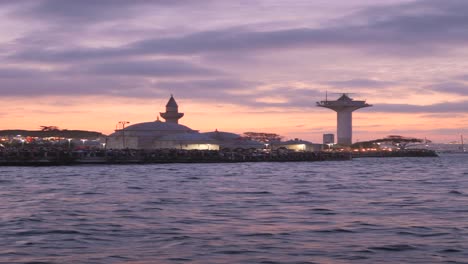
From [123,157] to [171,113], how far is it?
84.6 metres

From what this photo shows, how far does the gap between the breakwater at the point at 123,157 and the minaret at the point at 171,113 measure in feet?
191

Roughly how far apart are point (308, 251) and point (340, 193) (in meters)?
20.5

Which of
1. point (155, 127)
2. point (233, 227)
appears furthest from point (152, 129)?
point (233, 227)

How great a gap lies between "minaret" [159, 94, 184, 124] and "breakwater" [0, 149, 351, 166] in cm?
5811

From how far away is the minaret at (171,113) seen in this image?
18950 centimetres

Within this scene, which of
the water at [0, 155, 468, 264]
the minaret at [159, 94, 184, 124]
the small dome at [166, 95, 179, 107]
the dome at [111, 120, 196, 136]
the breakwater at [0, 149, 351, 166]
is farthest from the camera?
the small dome at [166, 95, 179, 107]

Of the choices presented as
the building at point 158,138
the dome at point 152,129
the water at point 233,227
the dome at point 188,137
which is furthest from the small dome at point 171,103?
the water at point 233,227

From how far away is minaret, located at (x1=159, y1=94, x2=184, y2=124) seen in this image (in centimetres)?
18950

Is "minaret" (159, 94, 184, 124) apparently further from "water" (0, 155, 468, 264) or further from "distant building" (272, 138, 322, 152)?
"water" (0, 155, 468, 264)

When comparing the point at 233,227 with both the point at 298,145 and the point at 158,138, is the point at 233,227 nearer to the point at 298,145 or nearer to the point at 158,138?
the point at 158,138

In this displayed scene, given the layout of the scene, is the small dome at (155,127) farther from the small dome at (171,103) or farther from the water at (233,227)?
the water at (233,227)

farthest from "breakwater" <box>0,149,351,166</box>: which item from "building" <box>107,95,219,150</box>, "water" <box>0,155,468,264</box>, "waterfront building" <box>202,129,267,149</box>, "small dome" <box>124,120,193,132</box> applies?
"water" <box>0,155,468,264</box>

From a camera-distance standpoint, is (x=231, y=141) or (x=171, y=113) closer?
(x=231, y=141)

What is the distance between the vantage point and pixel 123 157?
105312 mm
